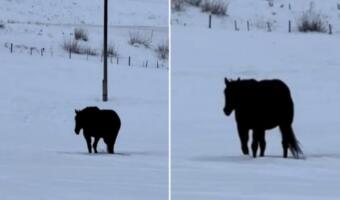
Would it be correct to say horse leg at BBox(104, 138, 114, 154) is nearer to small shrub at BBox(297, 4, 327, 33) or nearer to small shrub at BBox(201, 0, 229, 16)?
small shrub at BBox(201, 0, 229, 16)

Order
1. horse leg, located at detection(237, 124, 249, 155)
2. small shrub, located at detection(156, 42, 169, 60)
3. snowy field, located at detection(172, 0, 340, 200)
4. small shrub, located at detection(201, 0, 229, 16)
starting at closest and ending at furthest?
snowy field, located at detection(172, 0, 340, 200)
horse leg, located at detection(237, 124, 249, 155)
small shrub, located at detection(201, 0, 229, 16)
small shrub, located at detection(156, 42, 169, 60)

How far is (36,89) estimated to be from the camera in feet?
10.5

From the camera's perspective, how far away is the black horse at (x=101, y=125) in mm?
3225

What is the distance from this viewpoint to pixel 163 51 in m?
3.16

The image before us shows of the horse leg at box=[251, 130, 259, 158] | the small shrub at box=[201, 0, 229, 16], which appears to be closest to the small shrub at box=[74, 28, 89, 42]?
the small shrub at box=[201, 0, 229, 16]

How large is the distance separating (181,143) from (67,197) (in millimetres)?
A: 552

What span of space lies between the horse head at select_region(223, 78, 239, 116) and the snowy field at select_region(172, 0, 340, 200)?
0.08 ft

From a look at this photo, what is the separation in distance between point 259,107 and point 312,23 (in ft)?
1.39

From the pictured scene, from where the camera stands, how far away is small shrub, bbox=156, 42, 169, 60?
10.3 feet

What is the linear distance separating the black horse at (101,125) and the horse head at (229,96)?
0.58 meters

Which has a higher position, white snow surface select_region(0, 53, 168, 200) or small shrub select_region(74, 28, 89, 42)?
small shrub select_region(74, 28, 89, 42)

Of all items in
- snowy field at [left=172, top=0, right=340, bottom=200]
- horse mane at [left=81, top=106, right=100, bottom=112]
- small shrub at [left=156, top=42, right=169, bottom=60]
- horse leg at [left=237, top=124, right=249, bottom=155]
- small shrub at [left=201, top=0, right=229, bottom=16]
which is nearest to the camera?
snowy field at [left=172, top=0, right=340, bottom=200]

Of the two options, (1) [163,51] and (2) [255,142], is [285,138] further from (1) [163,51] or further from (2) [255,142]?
(1) [163,51]

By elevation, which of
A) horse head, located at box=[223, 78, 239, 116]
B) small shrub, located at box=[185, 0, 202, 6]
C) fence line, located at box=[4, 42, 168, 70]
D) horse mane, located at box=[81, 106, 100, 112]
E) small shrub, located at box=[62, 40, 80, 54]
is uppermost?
small shrub, located at box=[185, 0, 202, 6]
